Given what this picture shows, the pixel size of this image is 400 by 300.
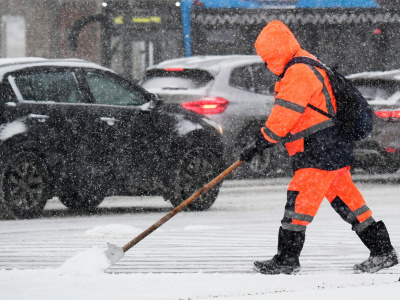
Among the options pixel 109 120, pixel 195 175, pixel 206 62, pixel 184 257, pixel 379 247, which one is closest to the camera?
pixel 379 247

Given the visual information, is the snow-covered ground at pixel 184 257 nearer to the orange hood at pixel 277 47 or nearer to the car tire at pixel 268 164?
the orange hood at pixel 277 47

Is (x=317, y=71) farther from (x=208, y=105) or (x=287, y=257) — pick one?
(x=208, y=105)

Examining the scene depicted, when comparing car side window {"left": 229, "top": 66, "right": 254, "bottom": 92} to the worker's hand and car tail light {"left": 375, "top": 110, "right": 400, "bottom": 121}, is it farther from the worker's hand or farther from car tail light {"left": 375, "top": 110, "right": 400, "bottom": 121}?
the worker's hand

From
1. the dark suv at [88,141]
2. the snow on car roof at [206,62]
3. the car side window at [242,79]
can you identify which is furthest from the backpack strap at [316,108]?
the car side window at [242,79]

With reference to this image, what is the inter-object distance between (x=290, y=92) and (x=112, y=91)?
536cm

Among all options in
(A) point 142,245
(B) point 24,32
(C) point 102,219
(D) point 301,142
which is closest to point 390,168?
(C) point 102,219

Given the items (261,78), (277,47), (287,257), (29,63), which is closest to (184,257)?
(287,257)

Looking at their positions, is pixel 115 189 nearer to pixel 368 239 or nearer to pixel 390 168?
pixel 368 239

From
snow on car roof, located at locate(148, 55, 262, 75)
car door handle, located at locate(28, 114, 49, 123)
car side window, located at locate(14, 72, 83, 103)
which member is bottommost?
snow on car roof, located at locate(148, 55, 262, 75)

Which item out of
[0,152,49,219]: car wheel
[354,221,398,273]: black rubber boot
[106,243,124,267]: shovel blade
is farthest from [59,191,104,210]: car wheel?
[354,221,398,273]: black rubber boot

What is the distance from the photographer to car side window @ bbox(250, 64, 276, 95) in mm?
16312

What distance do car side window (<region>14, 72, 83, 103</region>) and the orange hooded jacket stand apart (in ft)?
15.2

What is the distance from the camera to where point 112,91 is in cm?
1249

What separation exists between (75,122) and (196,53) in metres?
11.9
